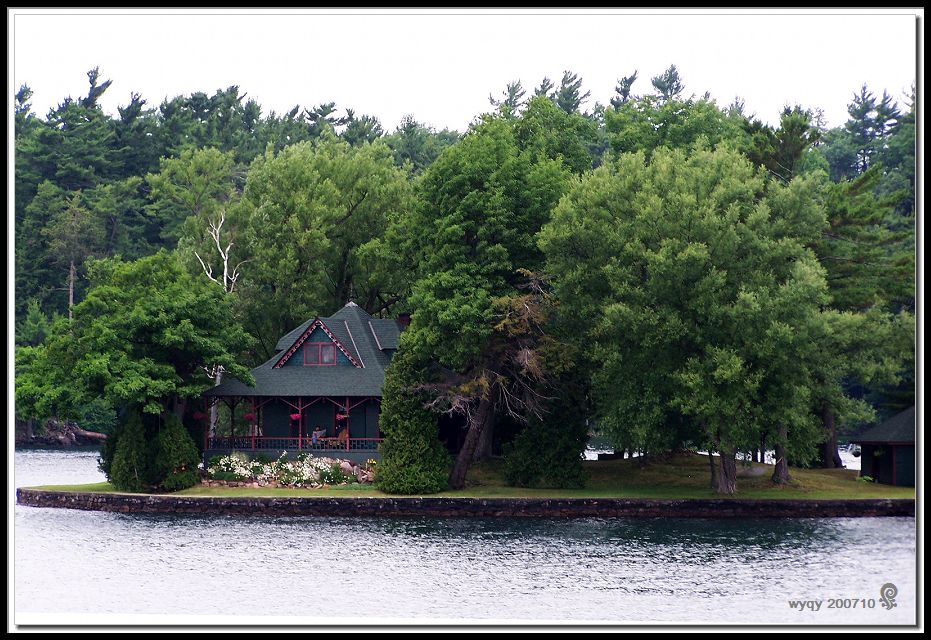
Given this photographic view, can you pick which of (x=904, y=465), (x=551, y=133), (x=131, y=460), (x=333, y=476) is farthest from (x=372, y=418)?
(x=904, y=465)

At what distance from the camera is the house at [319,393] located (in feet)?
202

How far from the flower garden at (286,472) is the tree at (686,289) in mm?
12289

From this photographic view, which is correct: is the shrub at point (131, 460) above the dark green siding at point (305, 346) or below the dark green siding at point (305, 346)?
below

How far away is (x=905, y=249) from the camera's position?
194 feet

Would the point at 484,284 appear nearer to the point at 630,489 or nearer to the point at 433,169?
the point at 433,169

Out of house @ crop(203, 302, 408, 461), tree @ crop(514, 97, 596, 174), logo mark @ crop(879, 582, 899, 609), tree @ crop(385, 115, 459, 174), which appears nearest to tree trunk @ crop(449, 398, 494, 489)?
house @ crop(203, 302, 408, 461)

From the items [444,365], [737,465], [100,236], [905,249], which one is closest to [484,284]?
[444,365]

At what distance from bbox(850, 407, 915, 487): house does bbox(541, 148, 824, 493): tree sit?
567 cm

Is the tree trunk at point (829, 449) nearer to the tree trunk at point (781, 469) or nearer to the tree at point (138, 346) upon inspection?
the tree trunk at point (781, 469)

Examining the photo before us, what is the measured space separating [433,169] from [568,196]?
7.69m

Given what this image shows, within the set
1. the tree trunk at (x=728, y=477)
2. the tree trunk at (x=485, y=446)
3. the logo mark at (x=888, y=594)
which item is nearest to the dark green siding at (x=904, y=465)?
the tree trunk at (x=728, y=477)

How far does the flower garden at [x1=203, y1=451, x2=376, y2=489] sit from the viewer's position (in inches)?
2303

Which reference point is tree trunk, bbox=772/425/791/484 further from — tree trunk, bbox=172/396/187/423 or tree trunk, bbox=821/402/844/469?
tree trunk, bbox=172/396/187/423

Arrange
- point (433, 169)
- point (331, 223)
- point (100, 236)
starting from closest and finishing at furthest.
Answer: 1. point (433, 169)
2. point (331, 223)
3. point (100, 236)
